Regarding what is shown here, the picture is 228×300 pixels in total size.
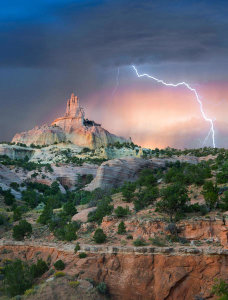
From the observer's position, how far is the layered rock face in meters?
127

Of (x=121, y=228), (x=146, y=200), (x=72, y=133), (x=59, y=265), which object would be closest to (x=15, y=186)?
(x=146, y=200)

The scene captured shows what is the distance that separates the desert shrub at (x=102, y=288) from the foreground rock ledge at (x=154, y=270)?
746mm

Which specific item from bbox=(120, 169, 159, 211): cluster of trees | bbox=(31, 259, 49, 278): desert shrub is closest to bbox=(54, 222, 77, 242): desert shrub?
bbox=(31, 259, 49, 278): desert shrub

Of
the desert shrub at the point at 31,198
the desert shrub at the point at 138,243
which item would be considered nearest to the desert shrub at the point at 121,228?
the desert shrub at the point at 138,243

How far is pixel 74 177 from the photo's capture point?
77.6 metres

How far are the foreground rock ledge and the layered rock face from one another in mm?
98114

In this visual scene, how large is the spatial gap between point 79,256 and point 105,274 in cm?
265

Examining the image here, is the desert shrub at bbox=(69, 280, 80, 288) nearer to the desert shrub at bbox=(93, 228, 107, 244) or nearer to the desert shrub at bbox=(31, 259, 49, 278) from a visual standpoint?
the desert shrub at bbox=(31, 259, 49, 278)

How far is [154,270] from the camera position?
79.7 feet

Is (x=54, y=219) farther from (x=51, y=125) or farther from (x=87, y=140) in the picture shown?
(x=51, y=125)

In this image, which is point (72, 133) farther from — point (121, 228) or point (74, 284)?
point (74, 284)

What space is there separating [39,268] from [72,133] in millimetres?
104001

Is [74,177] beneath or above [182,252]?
above

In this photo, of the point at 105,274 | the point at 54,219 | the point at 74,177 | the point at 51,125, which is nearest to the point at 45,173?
the point at 74,177
